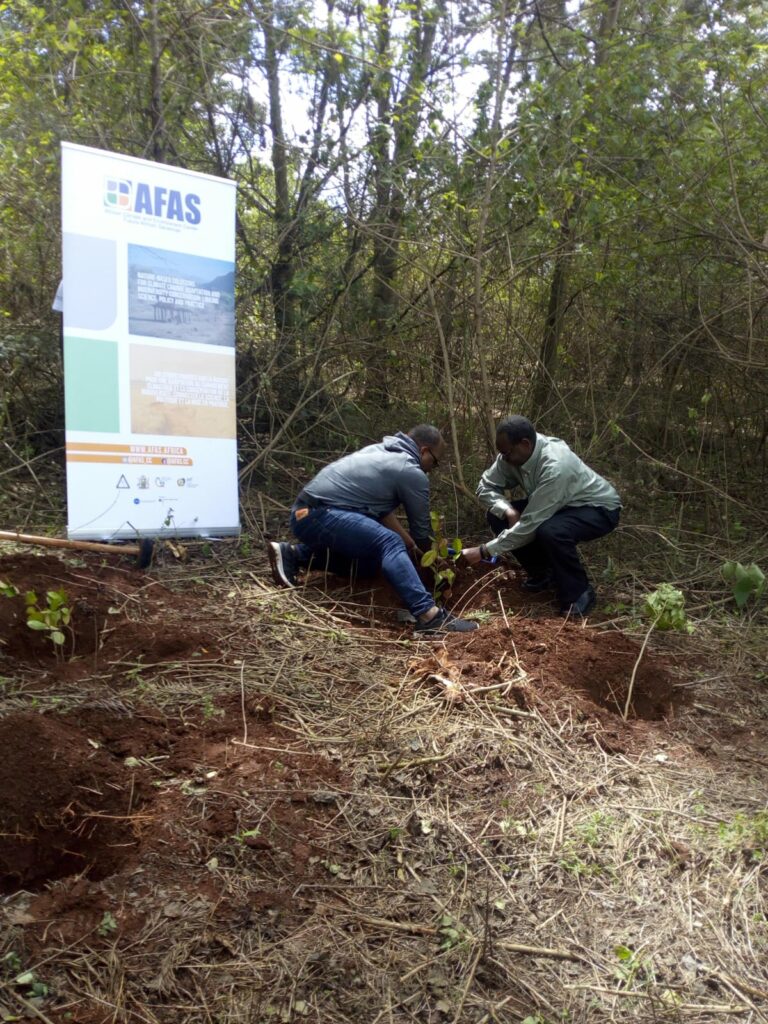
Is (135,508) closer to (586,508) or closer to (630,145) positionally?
(586,508)

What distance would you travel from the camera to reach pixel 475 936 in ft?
7.69

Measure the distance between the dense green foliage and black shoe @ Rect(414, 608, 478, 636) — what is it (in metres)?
2.14

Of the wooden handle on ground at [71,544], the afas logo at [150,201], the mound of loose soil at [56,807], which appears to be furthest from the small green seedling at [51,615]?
the afas logo at [150,201]

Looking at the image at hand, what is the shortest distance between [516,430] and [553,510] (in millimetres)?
563

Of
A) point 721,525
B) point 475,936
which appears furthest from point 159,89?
point 475,936

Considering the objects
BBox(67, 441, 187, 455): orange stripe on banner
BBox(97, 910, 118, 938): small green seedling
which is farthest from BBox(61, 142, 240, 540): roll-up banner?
BBox(97, 910, 118, 938): small green seedling

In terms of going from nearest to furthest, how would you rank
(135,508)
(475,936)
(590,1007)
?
(590,1007), (475,936), (135,508)

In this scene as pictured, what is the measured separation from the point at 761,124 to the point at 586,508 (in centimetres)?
347

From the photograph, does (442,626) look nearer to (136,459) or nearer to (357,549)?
(357,549)

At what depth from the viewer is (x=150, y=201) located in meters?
5.09

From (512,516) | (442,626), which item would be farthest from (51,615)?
(512,516)

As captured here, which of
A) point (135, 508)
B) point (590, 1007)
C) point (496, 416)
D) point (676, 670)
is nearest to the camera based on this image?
point (590, 1007)

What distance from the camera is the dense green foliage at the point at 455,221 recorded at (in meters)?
6.23

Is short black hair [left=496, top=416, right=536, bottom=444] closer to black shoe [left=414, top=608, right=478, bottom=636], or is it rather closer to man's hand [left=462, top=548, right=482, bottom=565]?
man's hand [left=462, top=548, right=482, bottom=565]
